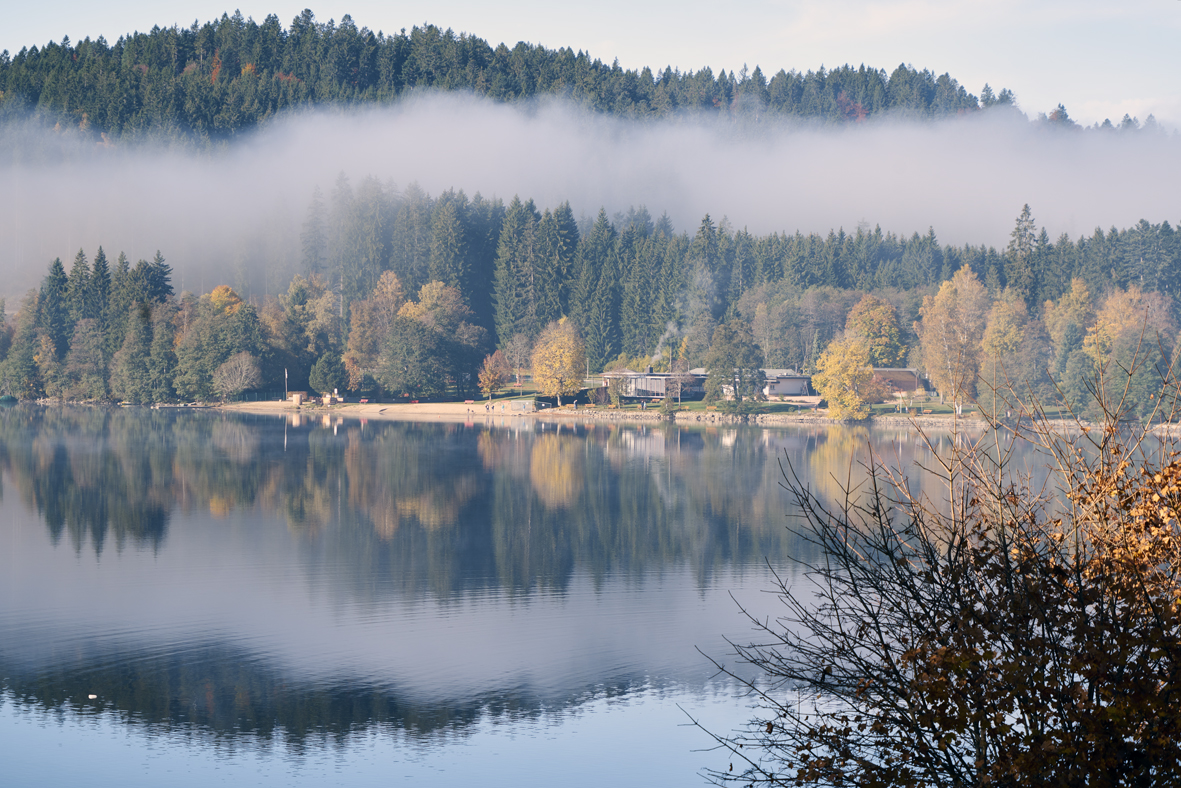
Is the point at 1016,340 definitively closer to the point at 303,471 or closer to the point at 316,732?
the point at 303,471

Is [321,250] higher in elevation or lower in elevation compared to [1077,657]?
higher

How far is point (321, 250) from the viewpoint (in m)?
133

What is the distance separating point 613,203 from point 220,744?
177589 mm

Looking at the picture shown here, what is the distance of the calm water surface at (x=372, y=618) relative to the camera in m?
15.7

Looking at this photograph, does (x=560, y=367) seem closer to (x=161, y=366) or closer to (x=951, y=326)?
(x=951, y=326)

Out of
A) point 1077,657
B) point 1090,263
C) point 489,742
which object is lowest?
point 489,742

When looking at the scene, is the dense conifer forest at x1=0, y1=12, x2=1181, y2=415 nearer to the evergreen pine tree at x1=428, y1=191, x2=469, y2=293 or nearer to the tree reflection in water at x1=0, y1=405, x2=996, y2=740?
the evergreen pine tree at x1=428, y1=191, x2=469, y2=293

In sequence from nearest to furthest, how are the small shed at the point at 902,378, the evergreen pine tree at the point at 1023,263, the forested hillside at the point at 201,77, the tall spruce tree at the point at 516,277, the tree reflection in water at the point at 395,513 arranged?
the tree reflection in water at the point at 395,513 → the small shed at the point at 902,378 → the evergreen pine tree at the point at 1023,263 → the tall spruce tree at the point at 516,277 → the forested hillside at the point at 201,77

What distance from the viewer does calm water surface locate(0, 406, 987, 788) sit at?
Answer: 15.7 m

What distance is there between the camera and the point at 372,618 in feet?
76.8

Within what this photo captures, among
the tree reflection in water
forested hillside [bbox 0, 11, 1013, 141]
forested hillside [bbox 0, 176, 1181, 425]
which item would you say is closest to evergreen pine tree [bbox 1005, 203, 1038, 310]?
forested hillside [bbox 0, 176, 1181, 425]

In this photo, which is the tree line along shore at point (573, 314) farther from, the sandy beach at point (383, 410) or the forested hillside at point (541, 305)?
the sandy beach at point (383, 410)

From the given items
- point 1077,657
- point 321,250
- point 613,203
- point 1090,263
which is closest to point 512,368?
point 321,250

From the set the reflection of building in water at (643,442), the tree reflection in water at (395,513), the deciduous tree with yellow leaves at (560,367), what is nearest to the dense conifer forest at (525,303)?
the deciduous tree with yellow leaves at (560,367)
